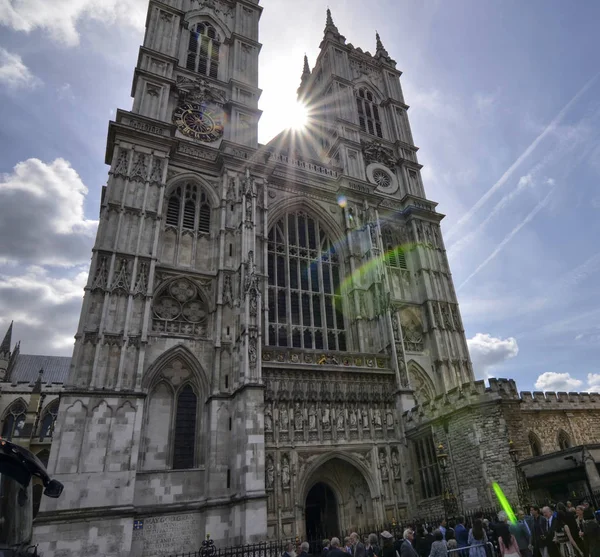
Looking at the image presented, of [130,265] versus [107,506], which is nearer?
[107,506]

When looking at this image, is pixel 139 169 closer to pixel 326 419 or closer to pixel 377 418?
pixel 326 419

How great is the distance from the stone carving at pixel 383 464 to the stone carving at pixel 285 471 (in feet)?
14.6

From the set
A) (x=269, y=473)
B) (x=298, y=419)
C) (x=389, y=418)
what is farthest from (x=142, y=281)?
(x=389, y=418)

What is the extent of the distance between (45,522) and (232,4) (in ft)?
117

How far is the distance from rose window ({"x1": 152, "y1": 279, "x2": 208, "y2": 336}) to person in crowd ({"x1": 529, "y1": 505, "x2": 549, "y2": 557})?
1528cm

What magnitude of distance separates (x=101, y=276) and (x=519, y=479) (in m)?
18.6

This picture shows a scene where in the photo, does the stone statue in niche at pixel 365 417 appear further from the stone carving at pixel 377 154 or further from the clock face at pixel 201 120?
the stone carving at pixel 377 154

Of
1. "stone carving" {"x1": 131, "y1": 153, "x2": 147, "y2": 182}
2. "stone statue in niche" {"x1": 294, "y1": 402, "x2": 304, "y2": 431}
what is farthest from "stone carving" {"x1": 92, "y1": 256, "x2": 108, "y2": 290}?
"stone statue in niche" {"x1": 294, "y1": 402, "x2": 304, "y2": 431}

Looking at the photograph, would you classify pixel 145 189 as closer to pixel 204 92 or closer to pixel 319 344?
pixel 204 92

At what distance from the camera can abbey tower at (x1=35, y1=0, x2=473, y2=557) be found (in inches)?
651

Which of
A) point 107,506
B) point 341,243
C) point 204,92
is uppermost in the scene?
point 204,92

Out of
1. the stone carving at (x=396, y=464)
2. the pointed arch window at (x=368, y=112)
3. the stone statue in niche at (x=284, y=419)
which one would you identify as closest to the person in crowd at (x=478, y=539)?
the stone statue in niche at (x=284, y=419)

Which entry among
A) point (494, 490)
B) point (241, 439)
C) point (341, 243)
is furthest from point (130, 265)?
point (494, 490)

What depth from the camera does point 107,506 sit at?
607 inches
